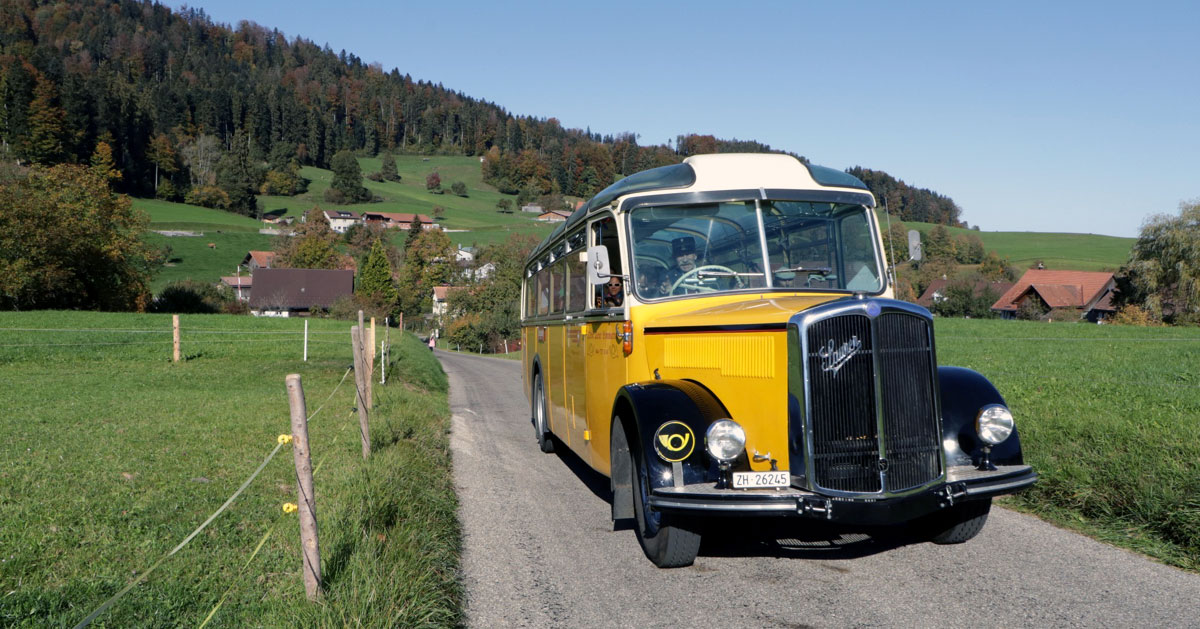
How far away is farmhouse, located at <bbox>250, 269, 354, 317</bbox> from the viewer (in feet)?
267

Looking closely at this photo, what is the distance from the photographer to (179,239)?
307 feet

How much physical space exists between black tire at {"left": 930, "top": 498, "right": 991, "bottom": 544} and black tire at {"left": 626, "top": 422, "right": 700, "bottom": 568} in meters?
1.88

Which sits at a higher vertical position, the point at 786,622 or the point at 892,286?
the point at 892,286

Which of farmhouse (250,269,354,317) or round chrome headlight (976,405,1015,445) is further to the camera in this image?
farmhouse (250,269,354,317)

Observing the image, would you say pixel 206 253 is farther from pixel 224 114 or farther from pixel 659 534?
pixel 659 534

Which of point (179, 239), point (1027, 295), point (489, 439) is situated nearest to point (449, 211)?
point (179, 239)

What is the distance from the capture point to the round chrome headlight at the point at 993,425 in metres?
5.44

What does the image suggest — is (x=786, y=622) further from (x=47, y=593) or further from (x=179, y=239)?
(x=179, y=239)

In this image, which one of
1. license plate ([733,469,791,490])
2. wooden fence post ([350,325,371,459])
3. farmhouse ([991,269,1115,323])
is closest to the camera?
license plate ([733,469,791,490])

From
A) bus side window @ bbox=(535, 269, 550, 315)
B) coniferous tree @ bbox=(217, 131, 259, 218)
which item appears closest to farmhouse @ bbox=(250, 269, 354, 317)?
coniferous tree @ bbox=(217, 131, 259, 218)

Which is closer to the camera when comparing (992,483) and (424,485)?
(992,483)

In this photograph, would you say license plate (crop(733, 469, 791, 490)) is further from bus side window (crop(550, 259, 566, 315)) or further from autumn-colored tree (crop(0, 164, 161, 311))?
autumn-colored tree (crop(0, 164, 161, 311))

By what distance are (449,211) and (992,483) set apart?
129221 mm

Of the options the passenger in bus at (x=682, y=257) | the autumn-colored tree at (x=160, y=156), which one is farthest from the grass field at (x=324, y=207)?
the passenger in bus at (x=682, y=257)
